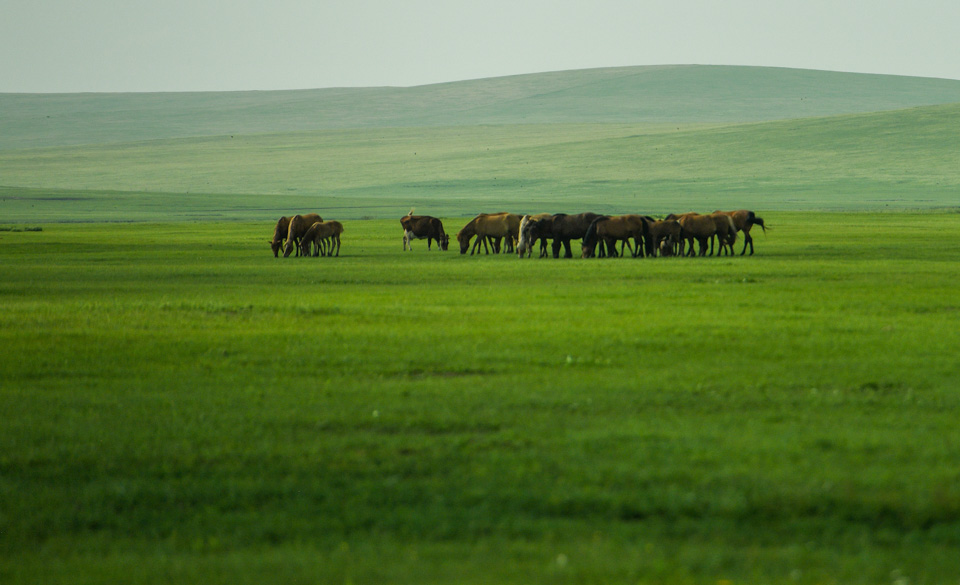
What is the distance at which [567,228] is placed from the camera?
3597cm

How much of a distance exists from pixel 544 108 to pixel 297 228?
142588 mm

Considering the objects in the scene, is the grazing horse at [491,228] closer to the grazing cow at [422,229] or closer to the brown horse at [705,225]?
the grazing cow at [422,229]

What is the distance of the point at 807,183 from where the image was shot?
102 m

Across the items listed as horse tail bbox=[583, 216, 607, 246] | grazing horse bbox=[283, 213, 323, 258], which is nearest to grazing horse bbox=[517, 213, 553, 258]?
horse tail bbox=[583, 216, 607, 246]

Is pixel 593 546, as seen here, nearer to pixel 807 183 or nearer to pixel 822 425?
pixel 822 425

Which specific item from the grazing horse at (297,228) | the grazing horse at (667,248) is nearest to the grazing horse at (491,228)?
the grazing horse at (297,228)

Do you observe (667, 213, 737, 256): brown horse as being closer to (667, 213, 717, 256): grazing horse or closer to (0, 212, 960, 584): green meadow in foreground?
(667, 213, 717, 256): grazing horse

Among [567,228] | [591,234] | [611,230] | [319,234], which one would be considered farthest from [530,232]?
[319,234]

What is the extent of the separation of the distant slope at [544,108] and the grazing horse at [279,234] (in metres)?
125

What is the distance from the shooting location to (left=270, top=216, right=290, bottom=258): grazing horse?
38188mm

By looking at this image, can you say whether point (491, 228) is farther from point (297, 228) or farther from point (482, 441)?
point (482, 441)

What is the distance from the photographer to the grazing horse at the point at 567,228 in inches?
1410

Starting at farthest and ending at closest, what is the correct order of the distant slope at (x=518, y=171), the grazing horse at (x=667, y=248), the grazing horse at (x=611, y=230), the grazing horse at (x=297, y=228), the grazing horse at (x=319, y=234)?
the distant slope at (x=518, y=171)
the grazing horse at (x=297, y=228)
the grazing horse at (x=319, y=234)
the grazing horse at (x=667, y=248)
the grazing horse at (x=611, y=230)

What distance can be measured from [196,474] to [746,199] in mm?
89154
